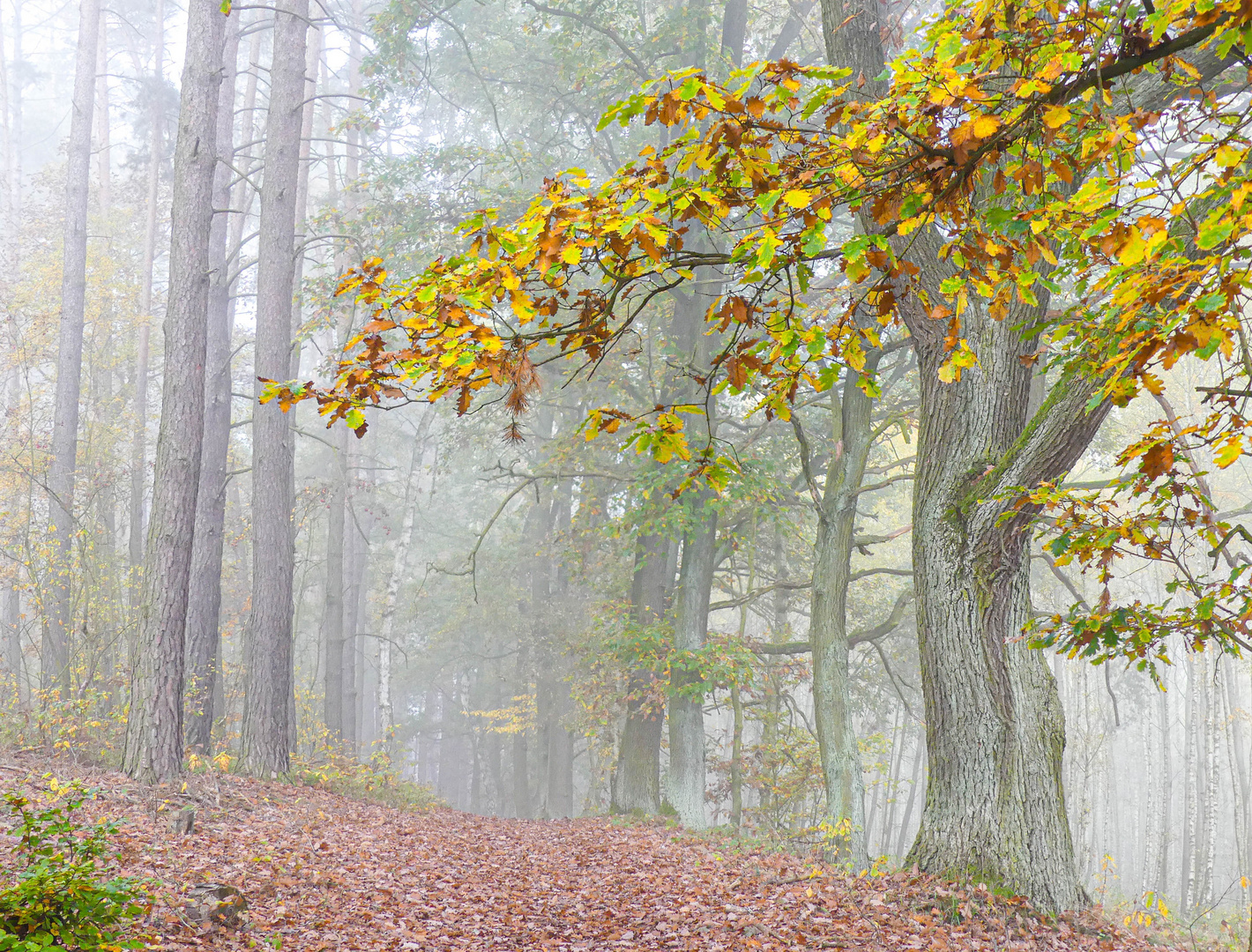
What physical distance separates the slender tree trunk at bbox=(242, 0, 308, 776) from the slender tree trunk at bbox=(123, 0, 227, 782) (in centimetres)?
197

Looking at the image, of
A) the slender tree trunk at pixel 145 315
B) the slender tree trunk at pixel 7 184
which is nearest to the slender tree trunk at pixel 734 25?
the slender tree trunk at pixel 145 315

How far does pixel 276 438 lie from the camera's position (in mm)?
10711

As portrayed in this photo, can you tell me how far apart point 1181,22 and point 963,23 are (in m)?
0.88

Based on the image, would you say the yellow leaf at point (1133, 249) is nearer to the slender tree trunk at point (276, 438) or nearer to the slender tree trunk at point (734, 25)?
the slender tree trunk at point (276, 438)

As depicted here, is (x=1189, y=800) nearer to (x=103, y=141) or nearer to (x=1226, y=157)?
(x=1226, y=157)

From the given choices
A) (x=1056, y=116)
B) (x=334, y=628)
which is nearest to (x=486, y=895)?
(x=1056, y=116)

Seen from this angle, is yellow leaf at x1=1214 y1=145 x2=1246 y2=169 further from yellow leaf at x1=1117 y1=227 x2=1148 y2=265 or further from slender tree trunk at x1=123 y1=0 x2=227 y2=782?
slender tree trunk at x1=123 y1=0 x2=227 y2=782

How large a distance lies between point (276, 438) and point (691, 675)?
6.56 metres

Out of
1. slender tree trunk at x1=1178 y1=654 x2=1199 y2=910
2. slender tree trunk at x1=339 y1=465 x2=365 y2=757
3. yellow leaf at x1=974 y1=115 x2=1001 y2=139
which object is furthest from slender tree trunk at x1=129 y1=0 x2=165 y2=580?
slender tree trunk at x1=1178 y1=654 x2=1199 y2=910

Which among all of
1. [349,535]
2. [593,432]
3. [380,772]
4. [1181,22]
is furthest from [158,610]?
[349,535]

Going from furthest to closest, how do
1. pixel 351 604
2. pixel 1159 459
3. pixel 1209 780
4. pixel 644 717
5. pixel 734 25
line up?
pixel 351 604, pixel 1209 780, pixel 734 25, pixel 644 717, pixel 1159 459

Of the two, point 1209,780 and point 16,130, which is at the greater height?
point 16,130

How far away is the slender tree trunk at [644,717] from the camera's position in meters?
12.3

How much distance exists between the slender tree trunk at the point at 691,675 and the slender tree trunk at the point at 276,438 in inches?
207
